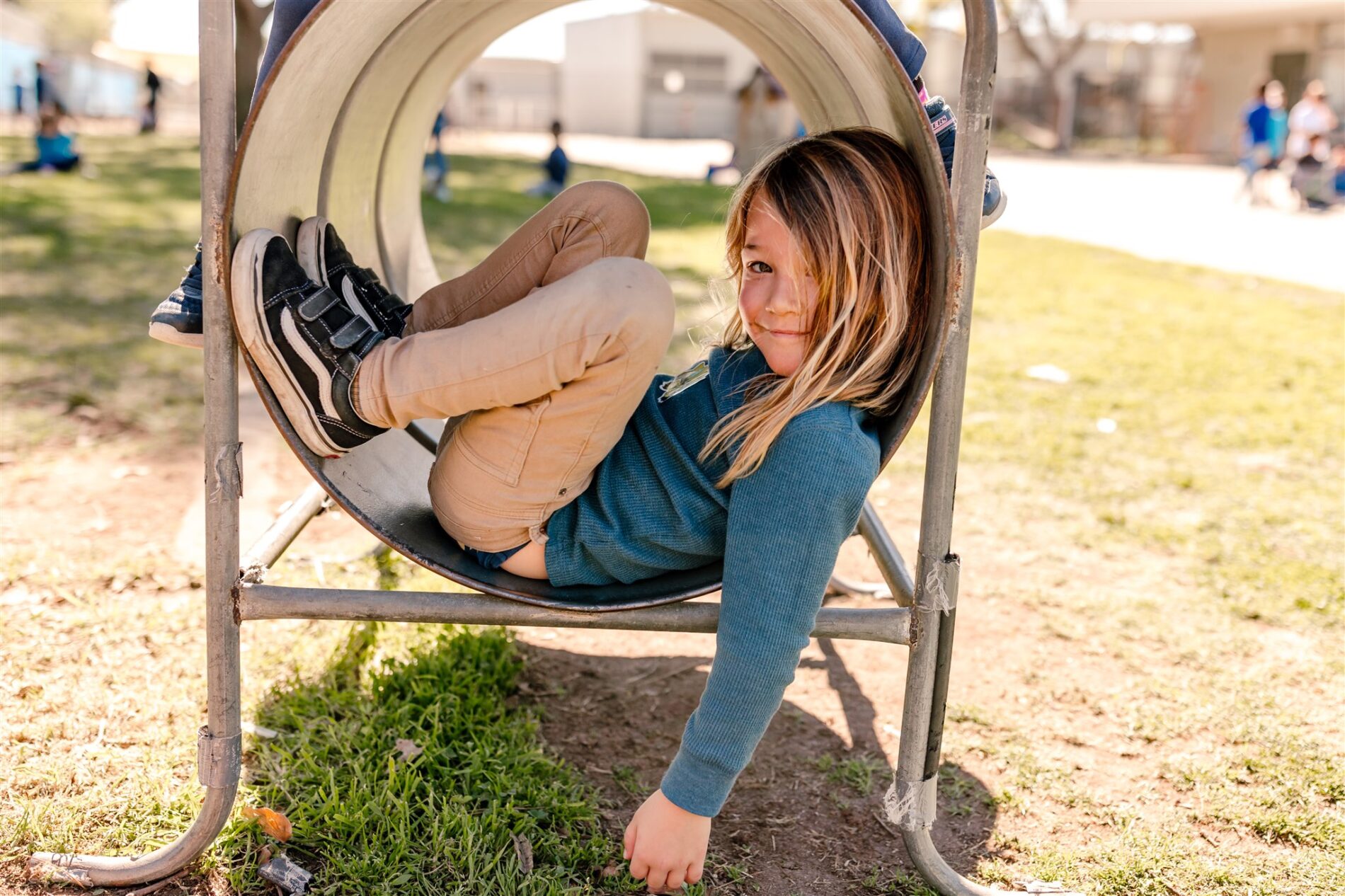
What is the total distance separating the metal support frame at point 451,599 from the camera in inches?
74.7

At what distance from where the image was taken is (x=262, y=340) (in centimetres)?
196

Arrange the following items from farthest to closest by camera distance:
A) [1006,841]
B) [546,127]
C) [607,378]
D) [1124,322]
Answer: [546,127], [1124,322], [1006,841], [607,378]

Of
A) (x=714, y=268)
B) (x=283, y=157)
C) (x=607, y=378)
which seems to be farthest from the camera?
(x=714, y=268)

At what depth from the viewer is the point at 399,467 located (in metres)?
2.58

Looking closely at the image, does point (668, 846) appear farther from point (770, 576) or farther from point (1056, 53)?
point (1056, 53)

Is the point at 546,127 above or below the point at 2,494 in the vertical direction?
above

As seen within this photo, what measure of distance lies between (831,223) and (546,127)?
41879mm

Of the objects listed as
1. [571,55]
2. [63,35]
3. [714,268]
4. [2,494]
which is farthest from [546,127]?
[63,35]

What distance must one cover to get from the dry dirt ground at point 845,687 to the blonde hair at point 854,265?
3.02 feet

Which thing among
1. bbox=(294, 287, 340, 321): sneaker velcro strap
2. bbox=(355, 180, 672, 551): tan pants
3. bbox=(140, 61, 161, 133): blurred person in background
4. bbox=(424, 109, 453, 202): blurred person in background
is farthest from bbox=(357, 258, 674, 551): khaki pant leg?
bbox=(140, 61, 161, 133): blurred person in background

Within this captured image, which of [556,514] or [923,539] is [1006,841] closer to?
[923,539]

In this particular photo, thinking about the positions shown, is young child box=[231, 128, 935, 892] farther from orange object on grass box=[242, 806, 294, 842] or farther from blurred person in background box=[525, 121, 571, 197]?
blurred person in background box=[525, 121, 571, 197]

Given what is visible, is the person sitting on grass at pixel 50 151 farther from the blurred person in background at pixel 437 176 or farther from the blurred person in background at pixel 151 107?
the blurred person in background at pixel 151 107

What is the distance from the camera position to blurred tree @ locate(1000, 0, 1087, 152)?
3194 cm
